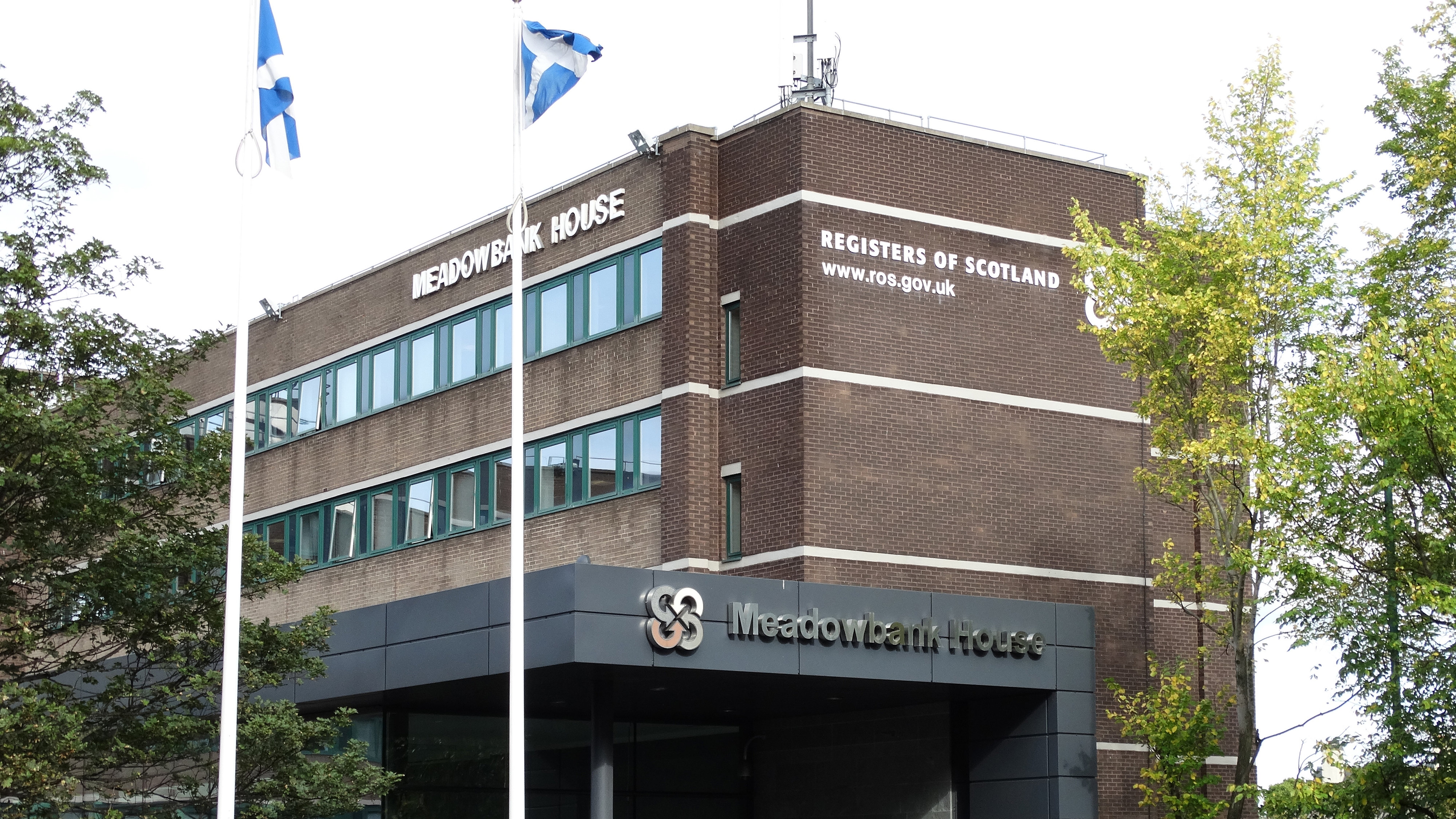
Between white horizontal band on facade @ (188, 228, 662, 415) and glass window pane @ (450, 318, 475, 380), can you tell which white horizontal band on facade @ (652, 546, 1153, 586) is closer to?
white horizontal band on facade @ (188, 228, 662, 415)

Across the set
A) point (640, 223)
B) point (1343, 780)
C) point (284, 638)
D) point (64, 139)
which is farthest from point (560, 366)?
point (1343, 780)

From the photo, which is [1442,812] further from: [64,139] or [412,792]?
[64,139]

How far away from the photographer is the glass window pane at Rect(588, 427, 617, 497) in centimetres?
3450

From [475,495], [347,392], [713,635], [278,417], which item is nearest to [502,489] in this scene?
[475,495]

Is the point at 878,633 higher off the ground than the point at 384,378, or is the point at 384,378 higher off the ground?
the point at 384,378

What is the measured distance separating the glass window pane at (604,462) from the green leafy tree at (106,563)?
7.87 meters

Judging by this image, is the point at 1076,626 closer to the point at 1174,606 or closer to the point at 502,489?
the point at 1174,606

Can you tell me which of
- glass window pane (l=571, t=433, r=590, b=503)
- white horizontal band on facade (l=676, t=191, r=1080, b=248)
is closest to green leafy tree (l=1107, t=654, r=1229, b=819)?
white horizontal band on facade (l=676, t=191, r=1080, b=248)

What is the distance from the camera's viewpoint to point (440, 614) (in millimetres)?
29156

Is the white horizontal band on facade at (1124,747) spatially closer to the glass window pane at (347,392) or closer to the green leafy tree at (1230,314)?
the green leafy tree at (1230,314)

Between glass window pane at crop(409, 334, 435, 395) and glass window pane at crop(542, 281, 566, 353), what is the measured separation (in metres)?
3.97

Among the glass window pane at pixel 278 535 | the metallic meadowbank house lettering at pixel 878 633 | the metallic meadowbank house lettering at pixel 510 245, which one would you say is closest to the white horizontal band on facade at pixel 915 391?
the metallic meadowbank house lettering at pixel 510 245

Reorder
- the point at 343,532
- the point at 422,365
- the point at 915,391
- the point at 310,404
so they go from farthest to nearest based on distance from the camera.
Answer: the point at 310,404, the point at 343,532, the point at 422,365, the point at 915,391

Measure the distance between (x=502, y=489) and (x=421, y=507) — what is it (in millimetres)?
2908
